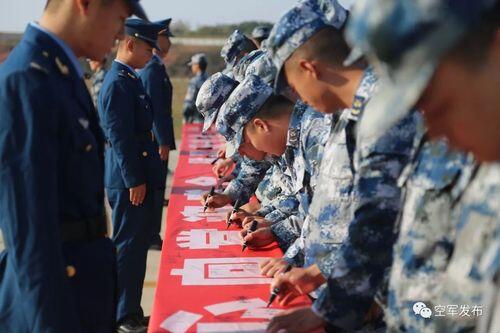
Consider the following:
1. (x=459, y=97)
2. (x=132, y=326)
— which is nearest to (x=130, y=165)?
(x=132, y=326)

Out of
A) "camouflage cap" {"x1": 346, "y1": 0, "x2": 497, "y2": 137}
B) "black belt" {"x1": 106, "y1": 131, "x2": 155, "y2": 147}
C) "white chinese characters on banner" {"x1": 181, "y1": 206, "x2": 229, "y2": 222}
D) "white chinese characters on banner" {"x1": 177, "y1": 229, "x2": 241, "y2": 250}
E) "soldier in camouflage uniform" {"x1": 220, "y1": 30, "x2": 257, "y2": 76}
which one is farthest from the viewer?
"soldier in camouflage uniform" {"x1": 220, "y1": 30, "x2": 257, "y2": 76}

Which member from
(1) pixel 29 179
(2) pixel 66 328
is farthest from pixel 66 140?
(2) pixel 66 328

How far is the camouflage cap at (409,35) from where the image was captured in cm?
84

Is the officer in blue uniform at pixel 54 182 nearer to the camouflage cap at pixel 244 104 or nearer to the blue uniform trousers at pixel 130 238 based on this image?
the camouflage cap at pixel 244 104

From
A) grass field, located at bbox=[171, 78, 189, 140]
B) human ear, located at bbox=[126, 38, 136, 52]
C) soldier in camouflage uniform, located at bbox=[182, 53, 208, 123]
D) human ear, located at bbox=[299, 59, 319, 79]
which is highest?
human ear, located at bbox=[299, 59, 319, 79]

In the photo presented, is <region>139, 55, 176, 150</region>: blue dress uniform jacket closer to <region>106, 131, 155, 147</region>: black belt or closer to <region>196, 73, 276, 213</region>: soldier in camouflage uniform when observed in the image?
<region>106, 131, 155, 147</region>: black belt

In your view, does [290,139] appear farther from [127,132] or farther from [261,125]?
[127,132]

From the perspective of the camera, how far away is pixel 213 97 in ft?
11.8

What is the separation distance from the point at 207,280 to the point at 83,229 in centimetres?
56

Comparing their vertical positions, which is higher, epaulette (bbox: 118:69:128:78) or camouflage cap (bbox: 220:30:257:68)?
epaulette (bbox: 118:69:128:78)

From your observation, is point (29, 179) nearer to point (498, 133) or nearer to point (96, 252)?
point (96, 252)

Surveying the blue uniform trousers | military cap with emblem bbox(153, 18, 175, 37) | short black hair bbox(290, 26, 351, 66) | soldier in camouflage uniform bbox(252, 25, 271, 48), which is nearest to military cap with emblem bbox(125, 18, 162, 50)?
military cap with emblem bbox(153, 18, 175, 37)

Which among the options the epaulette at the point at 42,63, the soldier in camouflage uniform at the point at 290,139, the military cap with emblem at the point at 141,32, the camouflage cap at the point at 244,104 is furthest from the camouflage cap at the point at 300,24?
the military cap with emblem at the point at 141,32

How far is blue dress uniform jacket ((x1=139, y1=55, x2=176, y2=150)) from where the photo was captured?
5.70m
